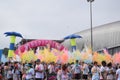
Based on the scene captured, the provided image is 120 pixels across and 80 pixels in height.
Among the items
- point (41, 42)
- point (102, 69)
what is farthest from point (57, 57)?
point (102, 69)

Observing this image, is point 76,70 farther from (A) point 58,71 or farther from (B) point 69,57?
(A) point 58,71

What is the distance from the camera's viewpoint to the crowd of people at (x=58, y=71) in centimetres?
1786

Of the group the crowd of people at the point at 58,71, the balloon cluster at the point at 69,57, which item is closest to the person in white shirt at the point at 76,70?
the crowd of people at the point at 58,71

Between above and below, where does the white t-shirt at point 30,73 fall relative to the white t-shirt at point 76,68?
below

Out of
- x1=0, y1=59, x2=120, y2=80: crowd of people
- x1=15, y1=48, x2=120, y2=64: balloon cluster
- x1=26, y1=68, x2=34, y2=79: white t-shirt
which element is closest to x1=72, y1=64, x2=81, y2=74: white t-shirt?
x1=0, y1=59, x2=120, y2=80: crowd of people

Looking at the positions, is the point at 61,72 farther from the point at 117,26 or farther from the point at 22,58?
the point at 117,26

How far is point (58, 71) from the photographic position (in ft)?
57.6

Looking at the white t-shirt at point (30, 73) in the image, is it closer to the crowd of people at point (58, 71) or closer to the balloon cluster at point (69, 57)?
the crowd of people at point (58, 71)

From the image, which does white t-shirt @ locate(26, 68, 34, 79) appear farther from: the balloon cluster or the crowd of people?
the balloon cluster

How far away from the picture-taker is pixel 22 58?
30.4m

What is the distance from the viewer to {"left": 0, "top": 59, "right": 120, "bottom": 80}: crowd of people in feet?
58.6

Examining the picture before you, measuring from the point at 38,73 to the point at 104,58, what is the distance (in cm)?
928

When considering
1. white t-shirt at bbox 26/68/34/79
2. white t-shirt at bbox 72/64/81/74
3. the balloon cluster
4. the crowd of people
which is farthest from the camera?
the balloon cluster

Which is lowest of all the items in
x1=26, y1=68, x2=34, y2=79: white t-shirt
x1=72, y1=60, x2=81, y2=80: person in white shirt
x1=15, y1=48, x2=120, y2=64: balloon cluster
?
x1=26, y1=68, x2=34, y2=79: white t-shirt
